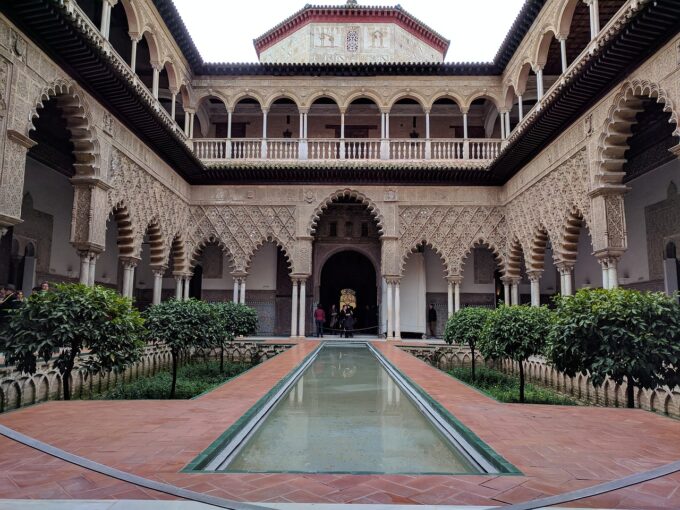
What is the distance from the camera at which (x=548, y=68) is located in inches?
537

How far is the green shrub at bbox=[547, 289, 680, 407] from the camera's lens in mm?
4691

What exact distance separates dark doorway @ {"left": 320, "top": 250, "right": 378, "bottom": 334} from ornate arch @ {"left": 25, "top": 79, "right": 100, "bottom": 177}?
10105 millimetres

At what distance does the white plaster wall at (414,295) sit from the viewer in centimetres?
1611

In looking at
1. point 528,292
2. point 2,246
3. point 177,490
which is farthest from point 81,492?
point 528,292

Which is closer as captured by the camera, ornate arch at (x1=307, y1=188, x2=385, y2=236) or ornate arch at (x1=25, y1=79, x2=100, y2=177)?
ornate arch at (x1=25, y1=79, x2=100, y2=177)

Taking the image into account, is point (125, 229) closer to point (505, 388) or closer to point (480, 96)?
point (505, 388)

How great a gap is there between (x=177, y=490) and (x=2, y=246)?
33.9 feet

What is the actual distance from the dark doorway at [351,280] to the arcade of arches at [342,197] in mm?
54

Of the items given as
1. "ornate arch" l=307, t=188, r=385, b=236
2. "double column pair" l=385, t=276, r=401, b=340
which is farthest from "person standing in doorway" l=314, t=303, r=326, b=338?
"ornate arch" l=307, t=188, r=385, b=236

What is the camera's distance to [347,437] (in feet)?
11.2

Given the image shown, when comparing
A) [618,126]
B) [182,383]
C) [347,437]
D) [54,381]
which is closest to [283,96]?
[618,126]

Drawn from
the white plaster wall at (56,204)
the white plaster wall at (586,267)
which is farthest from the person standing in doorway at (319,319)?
the white plaster wall at (586,267)

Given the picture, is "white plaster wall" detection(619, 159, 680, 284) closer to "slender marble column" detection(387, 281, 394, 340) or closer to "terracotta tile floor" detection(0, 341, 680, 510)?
"slender marble column" detection(387, 281, 394, 340)

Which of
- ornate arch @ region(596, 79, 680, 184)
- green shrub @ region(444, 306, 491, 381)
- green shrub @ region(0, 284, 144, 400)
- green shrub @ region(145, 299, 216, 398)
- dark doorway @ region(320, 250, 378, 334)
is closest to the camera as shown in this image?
green shrub @ region(0, 284, 144, 400)
